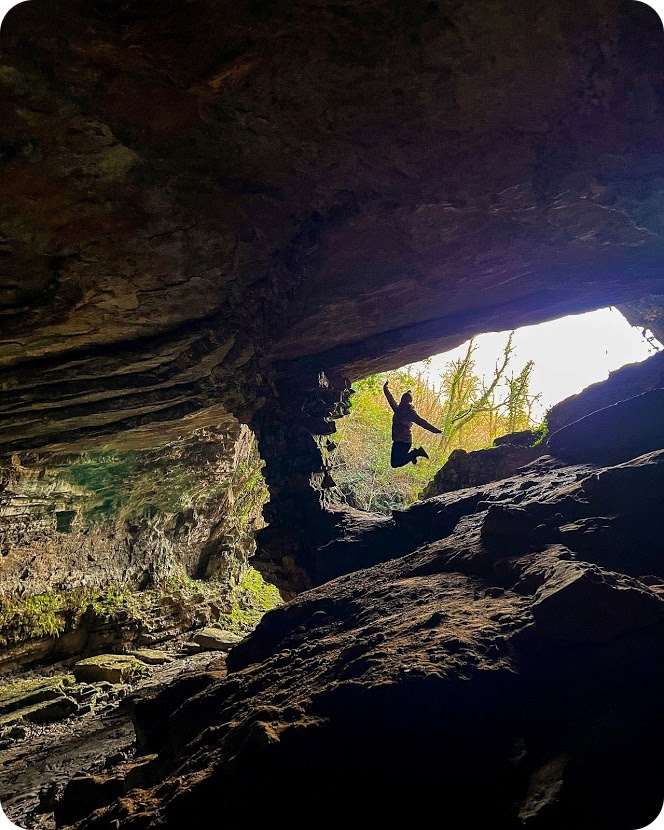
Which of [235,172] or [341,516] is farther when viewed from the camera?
[341,516]

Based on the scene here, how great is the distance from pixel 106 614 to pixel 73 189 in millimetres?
9192

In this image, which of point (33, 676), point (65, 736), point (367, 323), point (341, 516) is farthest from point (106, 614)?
point (367, 323)

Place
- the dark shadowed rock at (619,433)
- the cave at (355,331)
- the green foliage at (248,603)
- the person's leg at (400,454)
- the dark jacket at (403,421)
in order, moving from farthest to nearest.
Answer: the green foliage at (248,603)
the dark jacket at (403,421)
the person's leg at (400,454)
the dark shadowed rock at (619,433)
the cave at (355,331)

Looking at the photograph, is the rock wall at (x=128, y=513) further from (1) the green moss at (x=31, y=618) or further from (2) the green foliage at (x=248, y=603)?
(2) the green foliage at (x=248, y=603)

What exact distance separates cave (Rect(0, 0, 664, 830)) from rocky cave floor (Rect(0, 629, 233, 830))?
124mm

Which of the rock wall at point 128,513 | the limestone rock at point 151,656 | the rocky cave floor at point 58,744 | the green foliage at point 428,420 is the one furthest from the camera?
the green foliage at point 428,420

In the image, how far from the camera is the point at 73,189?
4355 mm

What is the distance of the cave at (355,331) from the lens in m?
2.42

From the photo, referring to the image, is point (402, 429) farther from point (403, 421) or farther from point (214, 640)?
point (214, 640)

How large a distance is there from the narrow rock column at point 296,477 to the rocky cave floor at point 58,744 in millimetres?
1498

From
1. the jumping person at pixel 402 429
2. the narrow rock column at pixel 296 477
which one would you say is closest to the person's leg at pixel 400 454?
the jumping person at pixel 402 429

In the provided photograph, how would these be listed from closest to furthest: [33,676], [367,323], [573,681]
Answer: [573,681], [367,323], [33,676]

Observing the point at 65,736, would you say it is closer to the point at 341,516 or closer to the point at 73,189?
the point at 341,516

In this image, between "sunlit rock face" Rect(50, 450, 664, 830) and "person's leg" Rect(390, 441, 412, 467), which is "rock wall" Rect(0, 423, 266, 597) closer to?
"person's leg" Rect(390, 441, 412, 467)
